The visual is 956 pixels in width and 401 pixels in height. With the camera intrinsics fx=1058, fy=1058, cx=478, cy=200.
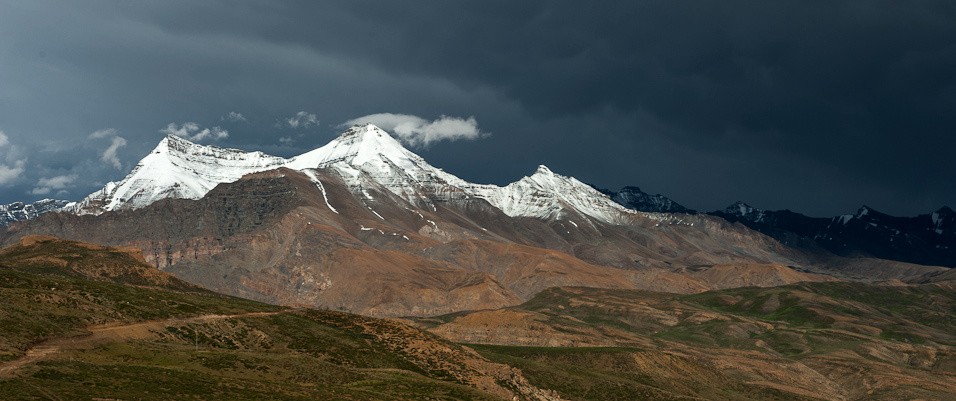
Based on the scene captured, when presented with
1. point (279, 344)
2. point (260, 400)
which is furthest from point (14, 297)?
point (260, 400)

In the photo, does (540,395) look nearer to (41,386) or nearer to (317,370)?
(317,370)

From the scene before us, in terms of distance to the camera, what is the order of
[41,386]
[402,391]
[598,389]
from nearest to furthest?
1. [41,386]
2. [402,391]
3. [598,389]

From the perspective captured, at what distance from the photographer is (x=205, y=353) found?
12350cm

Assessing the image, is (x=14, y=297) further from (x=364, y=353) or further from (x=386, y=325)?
(x=386, y=325)

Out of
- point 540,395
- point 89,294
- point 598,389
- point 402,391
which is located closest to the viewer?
point 402,391

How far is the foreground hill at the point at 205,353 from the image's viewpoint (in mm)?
102000

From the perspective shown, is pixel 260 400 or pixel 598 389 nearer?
pixel 260 400

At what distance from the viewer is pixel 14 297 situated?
13062cm

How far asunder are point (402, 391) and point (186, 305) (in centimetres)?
5000

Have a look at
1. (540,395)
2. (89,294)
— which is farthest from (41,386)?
(540,395)

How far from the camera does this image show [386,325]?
176m

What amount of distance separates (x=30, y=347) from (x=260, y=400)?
27185mm

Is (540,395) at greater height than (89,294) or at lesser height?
lesser

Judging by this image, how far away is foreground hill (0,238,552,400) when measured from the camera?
335 feet
